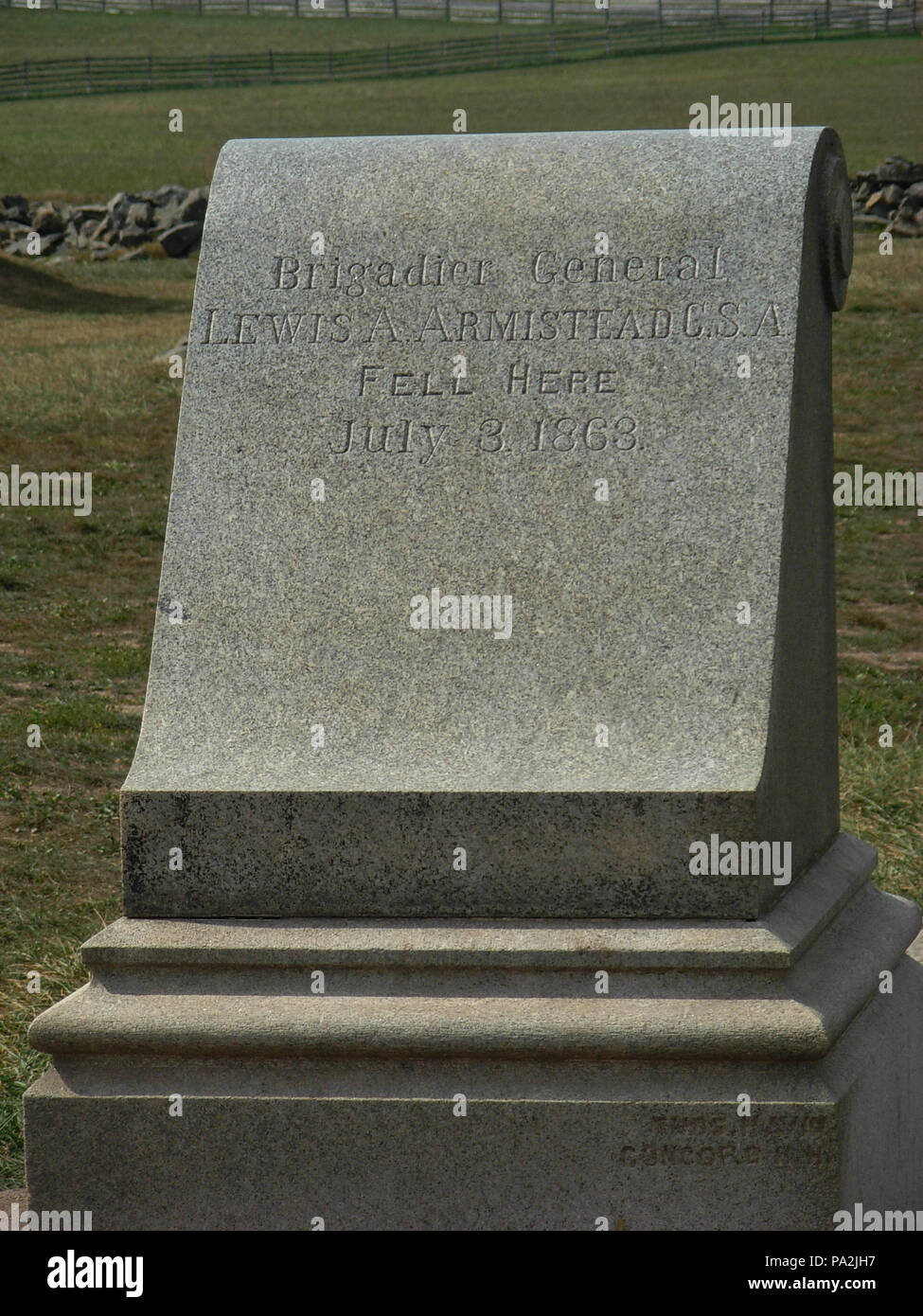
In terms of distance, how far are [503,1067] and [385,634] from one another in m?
0.85

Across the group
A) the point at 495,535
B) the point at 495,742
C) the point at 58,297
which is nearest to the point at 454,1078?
the point at 495,742

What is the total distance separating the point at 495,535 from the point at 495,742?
414 mm

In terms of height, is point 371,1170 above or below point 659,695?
below

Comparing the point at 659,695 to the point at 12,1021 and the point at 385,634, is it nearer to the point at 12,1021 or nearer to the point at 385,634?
the point at 385,634

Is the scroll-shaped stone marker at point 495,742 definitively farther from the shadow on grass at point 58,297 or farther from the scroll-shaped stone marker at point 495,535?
the shadow on grass at point 58,297

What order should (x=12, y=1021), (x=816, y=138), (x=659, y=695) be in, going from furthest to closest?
(x=12, y=1021), (x=816, y=138), (x=659, y=695)

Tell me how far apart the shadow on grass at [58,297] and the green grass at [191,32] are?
23824 millimetres

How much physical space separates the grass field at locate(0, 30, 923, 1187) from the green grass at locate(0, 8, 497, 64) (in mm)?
17035

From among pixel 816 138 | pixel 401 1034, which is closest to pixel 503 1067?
pixel 401 1034

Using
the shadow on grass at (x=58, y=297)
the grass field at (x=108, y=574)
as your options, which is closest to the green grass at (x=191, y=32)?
the grass field at (x=108, y=574)

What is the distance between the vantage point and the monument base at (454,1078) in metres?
2.81

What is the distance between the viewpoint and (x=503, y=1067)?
287cm

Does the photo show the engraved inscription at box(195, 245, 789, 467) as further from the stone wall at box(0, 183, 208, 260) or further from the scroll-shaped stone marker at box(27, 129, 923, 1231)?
the stone wall at box(0, 183, 208, 260)
